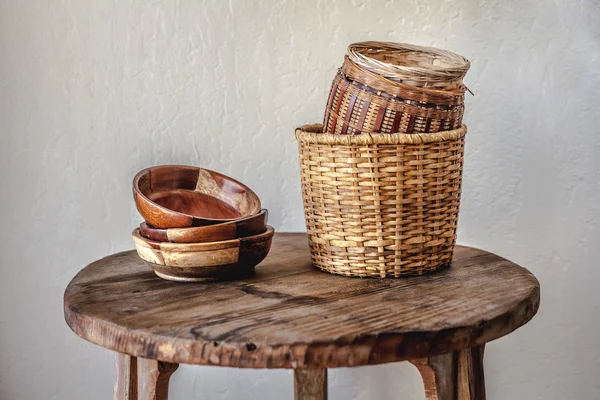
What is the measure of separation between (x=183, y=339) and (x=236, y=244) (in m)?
0.24

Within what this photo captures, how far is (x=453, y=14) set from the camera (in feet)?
4.31

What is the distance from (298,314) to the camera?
0.75m

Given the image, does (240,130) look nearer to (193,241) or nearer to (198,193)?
(198,193)

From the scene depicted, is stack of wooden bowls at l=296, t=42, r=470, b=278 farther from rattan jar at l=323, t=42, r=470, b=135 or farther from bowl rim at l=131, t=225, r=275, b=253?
bowl rim at l=131, t=225, r=275, b=253

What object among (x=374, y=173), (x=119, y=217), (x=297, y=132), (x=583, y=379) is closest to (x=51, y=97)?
(x=119, y=217)

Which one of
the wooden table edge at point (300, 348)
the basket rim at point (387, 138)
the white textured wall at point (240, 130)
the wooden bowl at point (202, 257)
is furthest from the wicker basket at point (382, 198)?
the white textured wall at point (240, 130)

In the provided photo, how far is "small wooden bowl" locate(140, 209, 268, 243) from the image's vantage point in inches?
34.4

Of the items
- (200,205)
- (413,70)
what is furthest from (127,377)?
(413,70)

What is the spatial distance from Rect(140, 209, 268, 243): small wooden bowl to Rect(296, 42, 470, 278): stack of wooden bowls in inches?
4.3

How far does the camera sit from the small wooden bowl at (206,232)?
0.87 metres

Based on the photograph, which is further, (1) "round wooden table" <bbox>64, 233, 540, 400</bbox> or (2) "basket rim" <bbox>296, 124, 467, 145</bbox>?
(2) "basket rim" <bbox>296, 124, 467, 145</bbox>

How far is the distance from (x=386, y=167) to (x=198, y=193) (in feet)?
1.06

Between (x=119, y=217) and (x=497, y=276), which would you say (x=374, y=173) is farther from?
(x=119, y=217)

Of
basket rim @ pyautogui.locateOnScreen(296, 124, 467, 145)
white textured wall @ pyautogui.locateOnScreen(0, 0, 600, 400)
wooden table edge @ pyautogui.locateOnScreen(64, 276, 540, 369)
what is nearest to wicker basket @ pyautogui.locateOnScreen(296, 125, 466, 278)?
basket rim @ pyautogui.locateOnScreen(296, 124, 467, 145)
